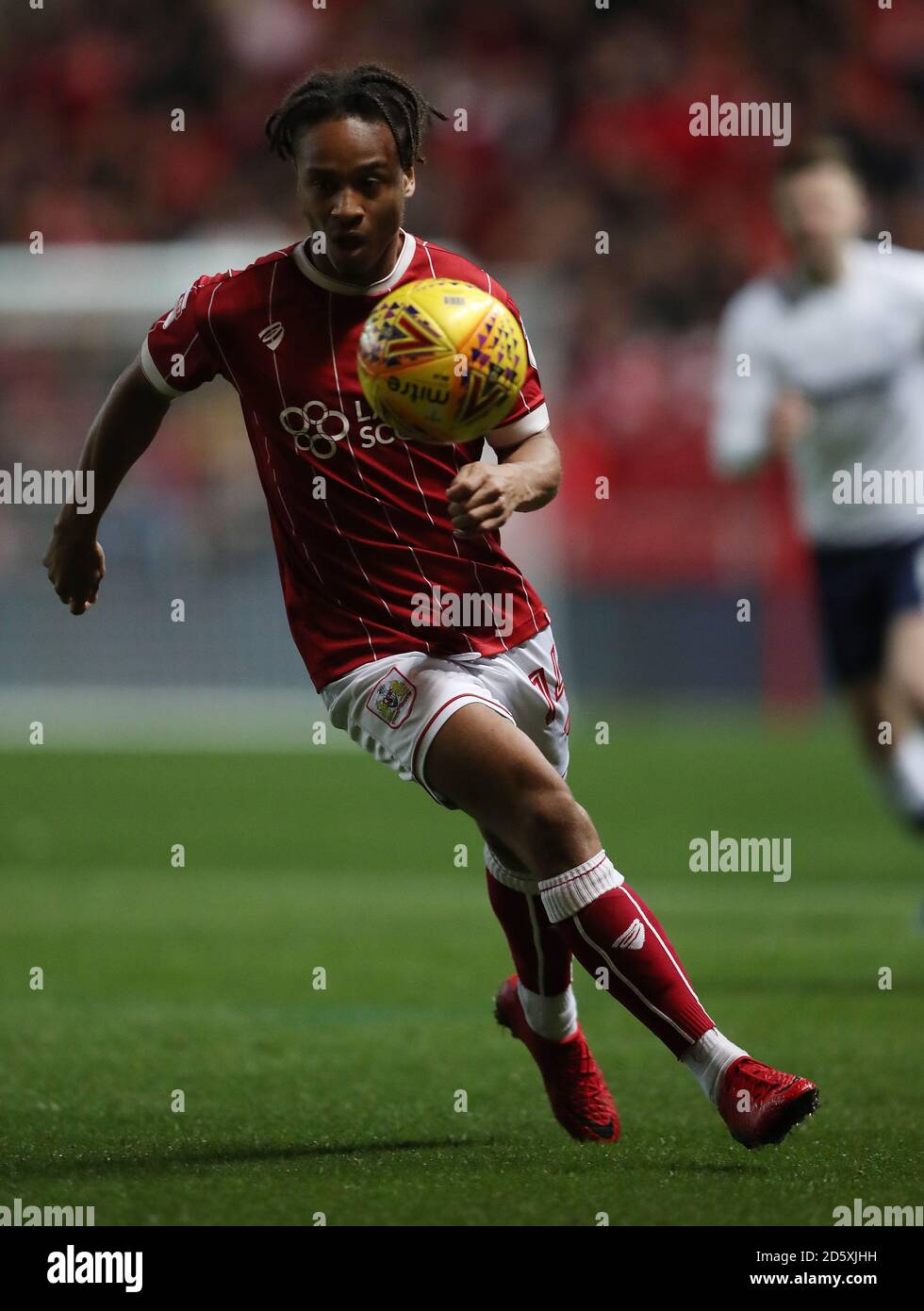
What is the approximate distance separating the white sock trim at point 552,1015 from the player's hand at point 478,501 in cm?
126

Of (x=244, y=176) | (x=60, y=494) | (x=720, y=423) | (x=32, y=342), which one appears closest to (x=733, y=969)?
(x=720, y=423)

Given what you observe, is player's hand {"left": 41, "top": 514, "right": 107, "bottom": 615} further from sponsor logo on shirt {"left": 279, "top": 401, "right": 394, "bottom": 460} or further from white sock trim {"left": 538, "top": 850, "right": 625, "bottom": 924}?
white sock trim {"left": 538, "top": 850, "right": 625, "bottom": 924}

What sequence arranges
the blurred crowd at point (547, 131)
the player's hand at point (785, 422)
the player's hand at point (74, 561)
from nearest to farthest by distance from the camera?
1. the player's hand at point (74, 561)
2. the player's hand at point (785, 422)
3. the blurred crowd at point (547, 131)

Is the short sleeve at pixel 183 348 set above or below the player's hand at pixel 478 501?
above

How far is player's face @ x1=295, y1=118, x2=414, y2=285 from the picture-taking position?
3951 millimetres

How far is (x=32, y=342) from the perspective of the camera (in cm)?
1658

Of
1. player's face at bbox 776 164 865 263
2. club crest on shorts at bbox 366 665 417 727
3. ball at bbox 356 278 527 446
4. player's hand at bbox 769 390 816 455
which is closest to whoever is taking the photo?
ball at bbox 356 278 527 446

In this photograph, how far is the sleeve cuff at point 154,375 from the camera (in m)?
4.25

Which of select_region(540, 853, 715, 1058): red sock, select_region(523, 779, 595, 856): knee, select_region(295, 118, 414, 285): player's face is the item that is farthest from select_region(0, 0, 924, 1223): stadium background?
select_region(295, 118, 414, 285): player's face

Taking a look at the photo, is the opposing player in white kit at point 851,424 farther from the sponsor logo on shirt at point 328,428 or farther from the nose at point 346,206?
the nose at point 346,206

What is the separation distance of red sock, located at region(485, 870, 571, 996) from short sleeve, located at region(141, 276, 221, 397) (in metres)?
1.28

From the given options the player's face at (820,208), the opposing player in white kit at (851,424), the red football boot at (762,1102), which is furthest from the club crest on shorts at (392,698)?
the player's face at (820,208)

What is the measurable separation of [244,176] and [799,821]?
1091cm
